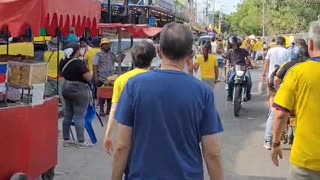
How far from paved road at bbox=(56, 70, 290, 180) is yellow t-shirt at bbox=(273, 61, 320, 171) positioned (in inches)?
139

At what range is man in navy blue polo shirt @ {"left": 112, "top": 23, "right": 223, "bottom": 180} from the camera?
11.4ft

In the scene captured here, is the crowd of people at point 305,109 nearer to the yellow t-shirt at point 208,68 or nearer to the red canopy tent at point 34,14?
the red canopy tent at point 34,14

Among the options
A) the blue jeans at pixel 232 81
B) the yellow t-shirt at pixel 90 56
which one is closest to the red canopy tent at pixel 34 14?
the blue jeans at pixel 232 81

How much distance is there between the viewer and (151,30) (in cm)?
1753

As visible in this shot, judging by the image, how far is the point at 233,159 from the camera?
9102mm

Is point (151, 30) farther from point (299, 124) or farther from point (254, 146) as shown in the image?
point (299, 124)

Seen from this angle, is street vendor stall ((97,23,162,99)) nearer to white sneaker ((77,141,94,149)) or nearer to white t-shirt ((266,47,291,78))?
white t-shirt ((266,47,291,78))

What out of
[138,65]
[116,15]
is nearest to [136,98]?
[138,65]

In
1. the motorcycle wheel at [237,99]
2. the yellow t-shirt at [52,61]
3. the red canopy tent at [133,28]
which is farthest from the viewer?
the red canopy tent at [133,28]

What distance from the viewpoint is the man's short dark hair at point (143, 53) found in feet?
18.0

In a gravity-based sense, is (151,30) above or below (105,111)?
above

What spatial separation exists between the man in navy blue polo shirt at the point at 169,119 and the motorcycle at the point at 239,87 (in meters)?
10.3

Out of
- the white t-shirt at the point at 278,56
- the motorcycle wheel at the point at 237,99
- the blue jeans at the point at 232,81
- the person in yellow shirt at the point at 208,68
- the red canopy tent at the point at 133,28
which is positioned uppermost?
the red canopy tent at the point at 133,28

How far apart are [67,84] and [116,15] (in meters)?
19.0
